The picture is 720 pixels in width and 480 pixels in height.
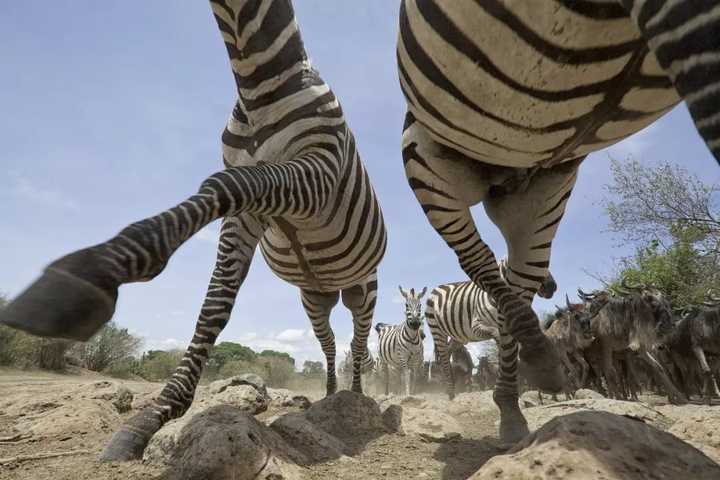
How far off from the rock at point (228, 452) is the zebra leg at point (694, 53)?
2190mm

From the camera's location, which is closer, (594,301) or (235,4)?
(235,4)

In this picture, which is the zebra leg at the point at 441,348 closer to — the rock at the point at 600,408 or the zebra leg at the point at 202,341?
the rock at the point at 600,408

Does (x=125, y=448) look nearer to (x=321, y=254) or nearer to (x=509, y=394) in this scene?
(x=321, y=254)

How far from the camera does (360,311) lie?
20.4ft

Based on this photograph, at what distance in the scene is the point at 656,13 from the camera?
1062mm

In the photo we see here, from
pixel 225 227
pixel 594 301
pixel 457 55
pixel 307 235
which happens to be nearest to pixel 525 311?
pixel 457 55

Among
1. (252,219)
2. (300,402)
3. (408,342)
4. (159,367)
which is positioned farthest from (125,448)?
(159,367)

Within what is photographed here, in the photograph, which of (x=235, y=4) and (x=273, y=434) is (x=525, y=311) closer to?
(x=273, y=434)

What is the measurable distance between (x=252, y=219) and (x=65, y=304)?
2.06m

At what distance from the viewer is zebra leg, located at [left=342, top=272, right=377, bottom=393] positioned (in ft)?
20.2

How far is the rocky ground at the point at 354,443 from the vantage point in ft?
4.88

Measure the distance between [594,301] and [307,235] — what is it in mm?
12382

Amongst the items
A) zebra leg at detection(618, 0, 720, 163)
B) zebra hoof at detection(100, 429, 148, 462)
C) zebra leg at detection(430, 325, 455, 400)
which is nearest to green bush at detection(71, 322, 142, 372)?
zebra leg at detection(430, 325, 455, 400)

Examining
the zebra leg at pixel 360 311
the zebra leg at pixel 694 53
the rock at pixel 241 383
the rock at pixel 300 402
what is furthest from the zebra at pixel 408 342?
the zebra leg at pixel 694 53
